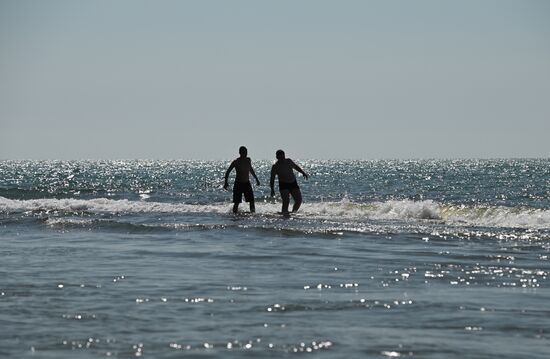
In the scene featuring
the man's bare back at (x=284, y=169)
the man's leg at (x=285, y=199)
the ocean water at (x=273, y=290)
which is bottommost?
the ocean water at (x=273, y=290)

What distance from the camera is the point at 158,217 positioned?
22516 mm

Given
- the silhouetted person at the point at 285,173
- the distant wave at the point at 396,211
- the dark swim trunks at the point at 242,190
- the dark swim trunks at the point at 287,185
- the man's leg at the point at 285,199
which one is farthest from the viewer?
the dark swim trunks at the point at 242,190

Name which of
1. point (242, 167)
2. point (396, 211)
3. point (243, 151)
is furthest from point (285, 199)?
→ point (396, 211)

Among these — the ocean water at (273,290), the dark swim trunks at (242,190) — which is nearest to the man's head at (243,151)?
the dark swim trunks at (242,190)

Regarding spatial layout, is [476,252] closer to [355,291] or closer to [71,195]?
[355,291]

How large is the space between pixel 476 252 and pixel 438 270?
227 centimetres

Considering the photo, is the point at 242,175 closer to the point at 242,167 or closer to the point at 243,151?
the point at 242,167

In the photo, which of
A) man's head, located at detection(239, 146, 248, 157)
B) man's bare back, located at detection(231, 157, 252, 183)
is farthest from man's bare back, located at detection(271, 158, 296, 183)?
man's head, located at detection(239, 146, 248, 157)

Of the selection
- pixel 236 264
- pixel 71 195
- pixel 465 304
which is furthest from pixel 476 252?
pixel 71 195

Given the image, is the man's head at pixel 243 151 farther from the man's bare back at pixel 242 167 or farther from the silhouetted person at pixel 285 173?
the silhouetted person at pixel 285 173

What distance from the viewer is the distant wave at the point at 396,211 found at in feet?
69.8

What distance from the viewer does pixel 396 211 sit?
24188mm

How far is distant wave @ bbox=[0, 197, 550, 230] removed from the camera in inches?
837

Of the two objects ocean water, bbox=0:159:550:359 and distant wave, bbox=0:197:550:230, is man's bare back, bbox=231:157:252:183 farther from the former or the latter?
ocean water, bbox=0:159:550:359
